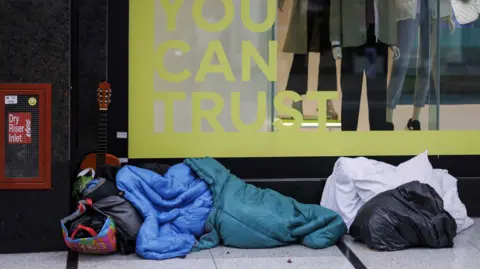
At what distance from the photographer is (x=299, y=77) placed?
21.7ft

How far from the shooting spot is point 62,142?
556 cm

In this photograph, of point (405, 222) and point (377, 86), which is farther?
point (377, 86)

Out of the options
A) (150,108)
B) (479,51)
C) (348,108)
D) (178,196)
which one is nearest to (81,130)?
(150,108)

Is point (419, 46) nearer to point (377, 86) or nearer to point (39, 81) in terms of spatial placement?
point (377, 86)

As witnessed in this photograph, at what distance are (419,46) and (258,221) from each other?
7.28ft

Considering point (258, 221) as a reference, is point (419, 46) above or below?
above

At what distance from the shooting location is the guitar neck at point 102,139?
6086mm

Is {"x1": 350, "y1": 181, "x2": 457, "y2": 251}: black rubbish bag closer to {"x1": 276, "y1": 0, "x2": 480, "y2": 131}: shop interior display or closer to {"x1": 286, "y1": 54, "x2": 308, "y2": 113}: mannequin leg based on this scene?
{"x1": 276, "y1": 0, "x2": 480, "y2": 131}: shop interior display

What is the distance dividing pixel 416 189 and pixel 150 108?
2.13 meters

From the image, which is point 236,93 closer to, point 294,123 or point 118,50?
point 294,123

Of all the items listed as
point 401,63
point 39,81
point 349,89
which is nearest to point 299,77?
point 349,89

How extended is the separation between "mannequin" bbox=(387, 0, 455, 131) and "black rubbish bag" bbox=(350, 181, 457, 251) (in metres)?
1.09

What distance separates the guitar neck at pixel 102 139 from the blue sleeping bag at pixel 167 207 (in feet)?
1.25

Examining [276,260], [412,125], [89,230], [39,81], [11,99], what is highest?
[39,81]
